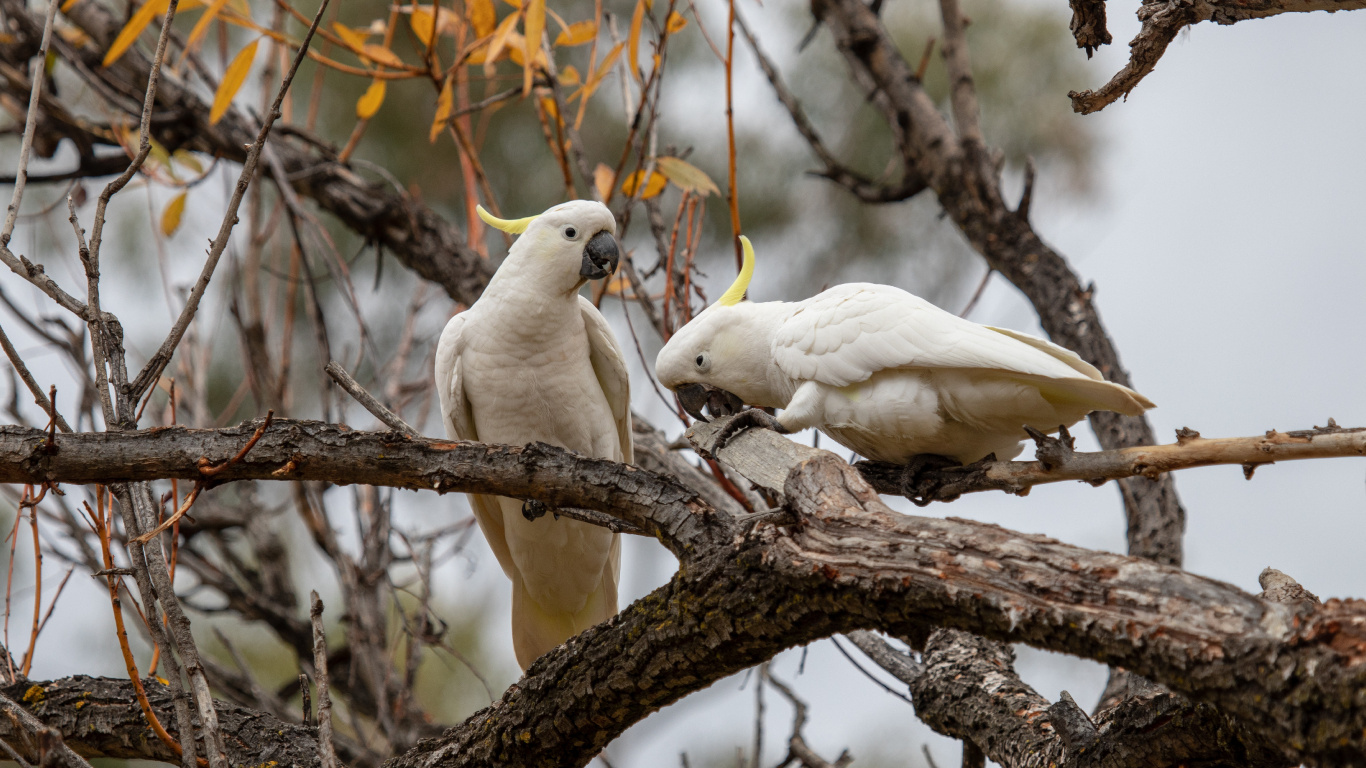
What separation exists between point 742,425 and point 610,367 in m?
0.84

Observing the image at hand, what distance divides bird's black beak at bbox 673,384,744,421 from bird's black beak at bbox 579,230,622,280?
333 mm

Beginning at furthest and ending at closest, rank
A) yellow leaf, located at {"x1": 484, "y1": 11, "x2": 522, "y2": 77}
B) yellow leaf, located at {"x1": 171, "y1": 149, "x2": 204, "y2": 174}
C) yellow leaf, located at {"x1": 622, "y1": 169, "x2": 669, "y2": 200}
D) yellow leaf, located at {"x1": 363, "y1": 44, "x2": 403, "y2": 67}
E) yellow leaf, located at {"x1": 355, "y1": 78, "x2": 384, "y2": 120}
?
1. yellow leaf, located at {"x1": 171, "y1": 149, "x2": 204, "y2": 174}
2. yellow leaf, located at {"x1": 355, "y1": 78, "x2": 384, "y2": 120}
3. yellow leaf, located at {"x1": 363, "y1": 44, "x2": 403, "y2": 67}
4. yellow leaf, located at {"x1": 622, "y1": 169, "x2": 669, "y2": 200}
5. yellow leaf, located at {"x1": 484, "y1": 11, "x2": 522, "y2": 77}

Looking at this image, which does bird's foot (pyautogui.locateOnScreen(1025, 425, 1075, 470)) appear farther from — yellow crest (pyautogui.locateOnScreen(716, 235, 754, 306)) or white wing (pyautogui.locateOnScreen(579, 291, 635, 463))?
white wing (pyautogui.locateOnScreen(579, 291, 635, 463))

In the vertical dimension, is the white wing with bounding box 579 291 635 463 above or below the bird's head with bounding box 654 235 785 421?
above

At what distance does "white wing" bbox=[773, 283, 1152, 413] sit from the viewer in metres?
1.71

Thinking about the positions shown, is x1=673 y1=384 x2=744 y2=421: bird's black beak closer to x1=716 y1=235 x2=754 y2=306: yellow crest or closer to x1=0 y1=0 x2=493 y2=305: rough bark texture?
x1=716 y1=235 x2=754 y2=306: yellow crest

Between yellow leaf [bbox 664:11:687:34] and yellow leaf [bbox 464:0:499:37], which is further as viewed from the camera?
yellow leaf [bbox 464:0:499:37]

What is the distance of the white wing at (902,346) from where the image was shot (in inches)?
67.2

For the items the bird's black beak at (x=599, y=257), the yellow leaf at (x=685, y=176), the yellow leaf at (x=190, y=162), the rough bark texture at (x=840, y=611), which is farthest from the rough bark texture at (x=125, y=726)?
the yellow leaf at (x=190, y=162)

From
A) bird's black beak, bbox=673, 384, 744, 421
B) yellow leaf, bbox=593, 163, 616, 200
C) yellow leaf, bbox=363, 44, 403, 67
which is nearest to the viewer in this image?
bird's black beak, bbox=673, 384, 744, 421

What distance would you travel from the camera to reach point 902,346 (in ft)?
6.10

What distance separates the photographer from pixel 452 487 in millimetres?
1665

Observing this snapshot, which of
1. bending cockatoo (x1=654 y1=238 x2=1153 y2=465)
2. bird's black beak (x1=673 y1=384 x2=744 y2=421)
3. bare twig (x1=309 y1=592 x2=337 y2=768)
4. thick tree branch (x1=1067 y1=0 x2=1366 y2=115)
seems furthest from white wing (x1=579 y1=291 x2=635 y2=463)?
thick tree branch (x1=1067 y1=0 x2=1366 y2=115)

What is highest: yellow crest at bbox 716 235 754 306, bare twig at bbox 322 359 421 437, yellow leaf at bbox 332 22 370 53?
yellow leaf at bbox 332 22 370 53
